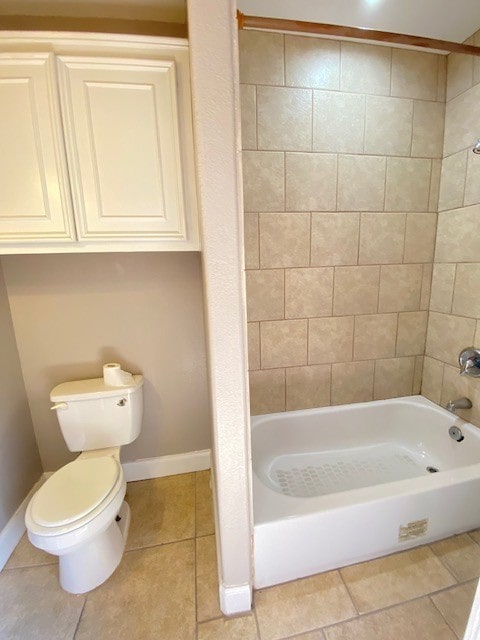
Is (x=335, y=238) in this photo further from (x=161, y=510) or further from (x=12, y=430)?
(x=12, y=430)

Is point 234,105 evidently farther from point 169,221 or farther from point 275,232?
point 275,232

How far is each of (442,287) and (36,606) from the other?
2.58 m

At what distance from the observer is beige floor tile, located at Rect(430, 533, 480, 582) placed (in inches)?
46.9

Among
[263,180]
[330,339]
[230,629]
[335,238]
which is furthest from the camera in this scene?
[330,339]

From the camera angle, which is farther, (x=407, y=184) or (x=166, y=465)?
(x=166, y=465)

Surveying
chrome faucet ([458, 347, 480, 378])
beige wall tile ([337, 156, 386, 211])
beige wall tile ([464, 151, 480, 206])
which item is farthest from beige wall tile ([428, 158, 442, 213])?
chrome faucet ([458, 347, 480, 378])

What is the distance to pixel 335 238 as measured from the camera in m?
1.64

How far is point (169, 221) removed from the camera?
3.82ft

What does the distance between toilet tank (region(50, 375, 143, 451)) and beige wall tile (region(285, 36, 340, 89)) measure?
187 centimetres

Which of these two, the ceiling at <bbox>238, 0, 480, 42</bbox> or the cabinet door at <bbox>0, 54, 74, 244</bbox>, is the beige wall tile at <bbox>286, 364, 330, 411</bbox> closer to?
the cabinet door at <bbox>0, 54, 74, 244</bbox>

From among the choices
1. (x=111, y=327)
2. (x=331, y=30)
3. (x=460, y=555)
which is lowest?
(x=460, y=555)

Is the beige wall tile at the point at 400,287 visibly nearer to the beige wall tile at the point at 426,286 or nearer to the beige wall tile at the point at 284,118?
the beige wall tile at the point at 426,286

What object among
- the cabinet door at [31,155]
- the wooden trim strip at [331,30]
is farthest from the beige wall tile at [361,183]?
the cabinet door at [31,155]

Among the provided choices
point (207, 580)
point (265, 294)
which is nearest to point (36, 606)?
point (207, 580)
